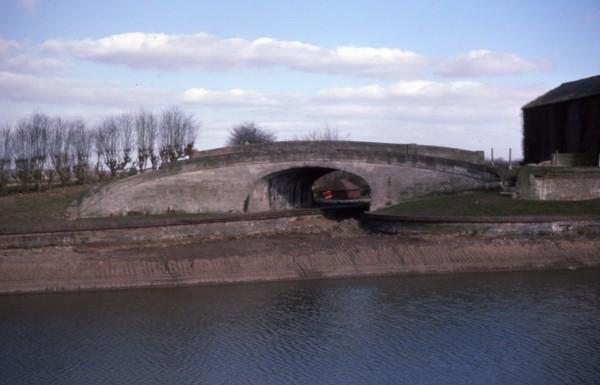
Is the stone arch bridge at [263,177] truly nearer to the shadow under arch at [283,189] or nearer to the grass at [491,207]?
the shadow under arch at [283,189]

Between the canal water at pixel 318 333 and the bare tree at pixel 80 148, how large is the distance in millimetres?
23076

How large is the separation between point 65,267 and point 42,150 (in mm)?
21271

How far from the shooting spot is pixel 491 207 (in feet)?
90.8

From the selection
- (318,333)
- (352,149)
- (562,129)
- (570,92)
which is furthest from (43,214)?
(570,92)

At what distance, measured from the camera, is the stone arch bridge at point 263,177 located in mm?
31984

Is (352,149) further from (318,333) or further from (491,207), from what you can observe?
(318,333)

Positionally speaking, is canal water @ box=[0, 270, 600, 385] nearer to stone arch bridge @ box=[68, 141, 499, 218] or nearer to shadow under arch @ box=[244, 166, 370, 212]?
stone arch bridge @ box=[68, 141, 499, 218]

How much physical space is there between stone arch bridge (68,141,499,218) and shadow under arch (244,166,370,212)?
0.07 meters

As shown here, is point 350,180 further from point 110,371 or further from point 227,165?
point 110,371

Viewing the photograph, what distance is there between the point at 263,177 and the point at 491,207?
Answer: 34.1 ft

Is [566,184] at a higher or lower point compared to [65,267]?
higher

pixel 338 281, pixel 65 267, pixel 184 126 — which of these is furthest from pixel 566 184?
pixel 184 126

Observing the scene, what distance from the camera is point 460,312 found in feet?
62.3

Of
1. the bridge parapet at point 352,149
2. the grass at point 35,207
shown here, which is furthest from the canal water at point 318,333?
the bridge parapet at point 352,149
